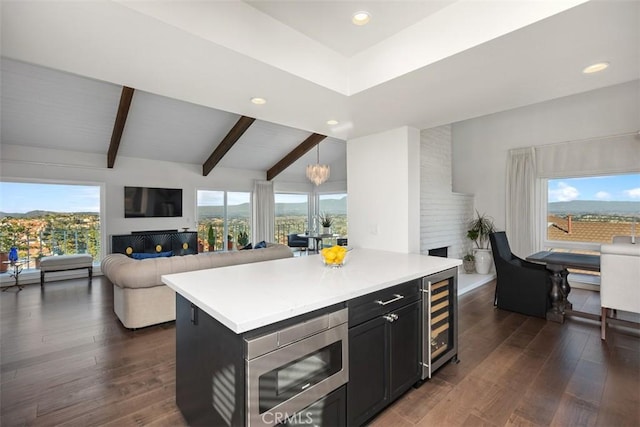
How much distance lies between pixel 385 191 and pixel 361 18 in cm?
175

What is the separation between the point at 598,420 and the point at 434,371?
975 millimetres

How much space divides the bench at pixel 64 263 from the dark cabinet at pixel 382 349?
6087mm

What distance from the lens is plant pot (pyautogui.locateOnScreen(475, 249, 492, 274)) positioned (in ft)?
18.2

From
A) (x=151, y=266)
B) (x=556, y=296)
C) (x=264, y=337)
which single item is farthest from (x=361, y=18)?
(x=556, y=296)

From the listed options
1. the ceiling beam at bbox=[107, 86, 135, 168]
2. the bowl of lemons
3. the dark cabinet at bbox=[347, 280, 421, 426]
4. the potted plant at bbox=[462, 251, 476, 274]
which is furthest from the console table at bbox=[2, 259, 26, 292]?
the potted plant at bbox=[462, 251, 476, 274]

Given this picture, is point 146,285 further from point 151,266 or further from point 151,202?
point 151,202

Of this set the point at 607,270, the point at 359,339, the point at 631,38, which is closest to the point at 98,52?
the point at 359,339

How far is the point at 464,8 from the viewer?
1.58m

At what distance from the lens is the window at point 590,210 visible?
4.45 m

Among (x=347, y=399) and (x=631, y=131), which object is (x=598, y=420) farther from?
(x=631, y=131)

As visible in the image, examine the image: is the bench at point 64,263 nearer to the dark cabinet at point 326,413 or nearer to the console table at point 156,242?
the console table at point 156,242

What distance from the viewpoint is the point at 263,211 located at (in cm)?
851

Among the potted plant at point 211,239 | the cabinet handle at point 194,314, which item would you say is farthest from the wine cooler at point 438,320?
the potted plant at point 211,239

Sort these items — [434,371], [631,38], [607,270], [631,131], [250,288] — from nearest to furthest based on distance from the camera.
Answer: [631,38], [250,288], [434,371], [607,270], [631,131]
